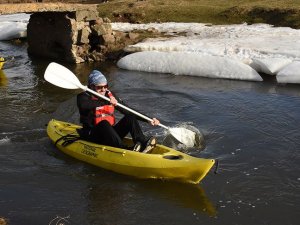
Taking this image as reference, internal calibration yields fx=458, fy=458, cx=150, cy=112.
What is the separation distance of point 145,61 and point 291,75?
517cm

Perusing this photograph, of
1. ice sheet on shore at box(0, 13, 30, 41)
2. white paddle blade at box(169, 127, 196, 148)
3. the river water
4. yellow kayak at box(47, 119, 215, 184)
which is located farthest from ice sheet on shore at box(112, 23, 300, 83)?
yellow kayak at box(47, 119, 215, 184)

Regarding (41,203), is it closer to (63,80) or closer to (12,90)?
(63,80)

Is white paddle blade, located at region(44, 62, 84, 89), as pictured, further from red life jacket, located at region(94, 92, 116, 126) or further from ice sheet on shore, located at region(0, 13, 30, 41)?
ice sheet on shore, located at region(0, 13, 30, 41)

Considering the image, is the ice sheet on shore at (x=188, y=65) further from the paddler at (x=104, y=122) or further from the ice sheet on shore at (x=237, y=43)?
the paddler at (x=104, y=122)

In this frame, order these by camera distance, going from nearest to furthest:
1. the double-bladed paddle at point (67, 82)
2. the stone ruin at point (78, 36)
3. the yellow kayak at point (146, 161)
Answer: the yellow kayak at point (146, 161) → the double-bladed paddle at point (67, 82) → the stone ruin at point (78, 36)

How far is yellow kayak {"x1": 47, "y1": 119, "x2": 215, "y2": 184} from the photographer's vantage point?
7.07 m

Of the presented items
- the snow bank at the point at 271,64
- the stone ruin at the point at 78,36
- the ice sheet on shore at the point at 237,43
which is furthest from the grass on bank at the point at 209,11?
the snow bank at the point at 271,64

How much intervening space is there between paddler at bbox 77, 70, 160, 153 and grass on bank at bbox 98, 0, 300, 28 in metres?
13.3

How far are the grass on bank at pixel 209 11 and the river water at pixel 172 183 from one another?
808 centimetres

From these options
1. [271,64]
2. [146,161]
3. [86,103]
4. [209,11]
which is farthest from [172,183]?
[209,11]

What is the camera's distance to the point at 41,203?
22.4ft

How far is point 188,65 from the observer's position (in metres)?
15.3

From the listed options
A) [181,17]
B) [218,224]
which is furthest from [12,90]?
[181,17]

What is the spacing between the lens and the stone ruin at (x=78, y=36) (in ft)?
58.3
